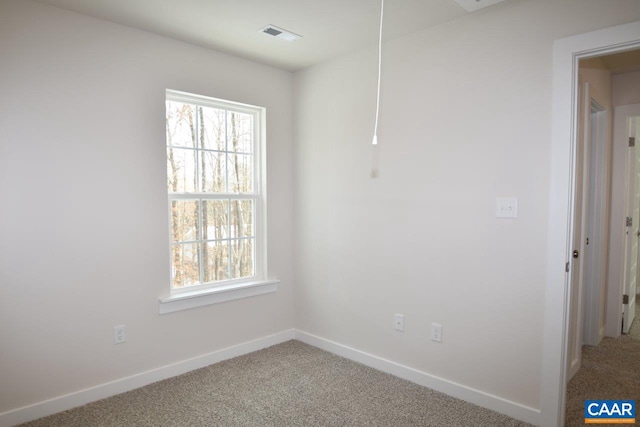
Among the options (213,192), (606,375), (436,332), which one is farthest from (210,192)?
(606,375)

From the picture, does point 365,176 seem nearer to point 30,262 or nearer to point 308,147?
point 308,147

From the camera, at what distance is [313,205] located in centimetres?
363

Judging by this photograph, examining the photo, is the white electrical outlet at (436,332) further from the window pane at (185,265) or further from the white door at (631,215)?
the white door at (631,215)

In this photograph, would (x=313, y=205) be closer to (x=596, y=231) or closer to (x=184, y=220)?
(x=184, y=220)

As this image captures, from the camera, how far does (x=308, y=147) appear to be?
3.64 m

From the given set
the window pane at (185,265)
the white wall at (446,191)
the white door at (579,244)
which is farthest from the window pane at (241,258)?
the white door at (579,244)

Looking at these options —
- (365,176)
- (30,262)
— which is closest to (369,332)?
(365,176)

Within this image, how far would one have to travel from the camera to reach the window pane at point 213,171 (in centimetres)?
323

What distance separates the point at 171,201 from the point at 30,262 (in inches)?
38.3

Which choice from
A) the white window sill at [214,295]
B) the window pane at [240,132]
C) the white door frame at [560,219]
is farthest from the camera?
the window pane at [240,132]

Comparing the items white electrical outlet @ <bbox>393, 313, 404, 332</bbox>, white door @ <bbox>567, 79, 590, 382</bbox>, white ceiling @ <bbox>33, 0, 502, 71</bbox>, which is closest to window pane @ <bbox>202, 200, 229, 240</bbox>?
white ceiling @ <bbox>33, 0, 502, 71</bbox>

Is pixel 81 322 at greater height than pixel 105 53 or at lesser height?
lesser

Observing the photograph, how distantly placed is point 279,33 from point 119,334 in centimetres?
238

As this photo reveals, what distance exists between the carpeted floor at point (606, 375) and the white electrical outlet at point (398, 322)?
44.2 inches
